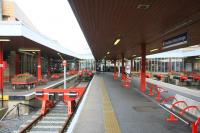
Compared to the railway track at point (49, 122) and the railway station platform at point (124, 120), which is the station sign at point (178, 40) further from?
the railway track at point (49, 122)

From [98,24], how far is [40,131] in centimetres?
500

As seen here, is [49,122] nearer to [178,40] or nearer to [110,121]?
[110,121]

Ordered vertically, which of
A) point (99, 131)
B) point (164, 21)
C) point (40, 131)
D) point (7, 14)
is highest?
point (7, 14)

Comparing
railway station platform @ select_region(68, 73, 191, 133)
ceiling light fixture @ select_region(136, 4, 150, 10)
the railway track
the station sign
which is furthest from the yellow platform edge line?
the station sign

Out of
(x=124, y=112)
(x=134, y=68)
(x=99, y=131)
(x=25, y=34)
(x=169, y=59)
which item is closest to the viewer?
(x=99, y=131)

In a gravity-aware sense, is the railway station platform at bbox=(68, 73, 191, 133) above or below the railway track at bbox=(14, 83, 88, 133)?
above

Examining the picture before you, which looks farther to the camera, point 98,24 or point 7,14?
point 7,14

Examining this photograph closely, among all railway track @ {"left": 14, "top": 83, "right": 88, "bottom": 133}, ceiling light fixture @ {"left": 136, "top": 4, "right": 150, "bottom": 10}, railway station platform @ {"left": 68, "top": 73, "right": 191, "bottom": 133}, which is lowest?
railway track @ {"left": 14, "top": 83, "right": 88, "bottom": 133}

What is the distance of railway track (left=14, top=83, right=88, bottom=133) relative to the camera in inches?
482

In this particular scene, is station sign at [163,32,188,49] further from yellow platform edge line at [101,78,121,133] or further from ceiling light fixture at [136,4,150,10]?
yellow platform edge line at [101,78,121,133]

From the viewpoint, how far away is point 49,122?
46.4 ft

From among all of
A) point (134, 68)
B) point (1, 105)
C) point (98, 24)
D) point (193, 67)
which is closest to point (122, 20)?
point (98, 24)

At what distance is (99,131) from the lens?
8148mm

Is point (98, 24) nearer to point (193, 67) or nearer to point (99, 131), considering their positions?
point (99, 131)
